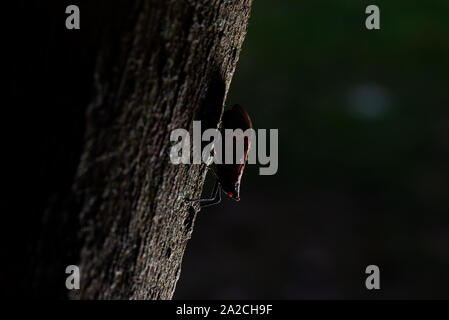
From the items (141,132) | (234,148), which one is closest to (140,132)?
(141,132)

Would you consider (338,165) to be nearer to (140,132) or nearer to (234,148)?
(234,148)

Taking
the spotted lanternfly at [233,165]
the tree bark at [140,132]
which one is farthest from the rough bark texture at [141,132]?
the spotted lanternfly at [233,165]

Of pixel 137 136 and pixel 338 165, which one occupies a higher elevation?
pixel 338 165

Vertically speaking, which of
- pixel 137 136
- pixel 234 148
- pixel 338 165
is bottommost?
pixel 137 136

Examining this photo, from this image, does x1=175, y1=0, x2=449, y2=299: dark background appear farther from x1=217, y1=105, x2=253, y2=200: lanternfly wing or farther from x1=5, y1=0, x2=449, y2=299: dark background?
x1=217, y1=105, x2=253, y2=200: lanternfly wing

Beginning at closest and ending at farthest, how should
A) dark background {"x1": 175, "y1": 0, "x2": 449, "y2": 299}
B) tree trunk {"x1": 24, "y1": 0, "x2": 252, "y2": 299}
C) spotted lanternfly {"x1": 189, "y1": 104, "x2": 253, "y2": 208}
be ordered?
tree trunk {"x1": 24, "y1": 0, "x2": 252, "y2": 299}
spotted lanternfly {"x1": 189, "y1": 104, "x2": 253, "y2": 208}
dark background {"x1": 175, "y1": 0, "x2": 449, "y2": 299}

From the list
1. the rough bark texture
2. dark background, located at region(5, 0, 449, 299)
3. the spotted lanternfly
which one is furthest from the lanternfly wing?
dark background, located at region(5, 0, 449, 299)

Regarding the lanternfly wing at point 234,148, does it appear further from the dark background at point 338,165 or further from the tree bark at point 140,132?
→ the dark background at point 338,165
